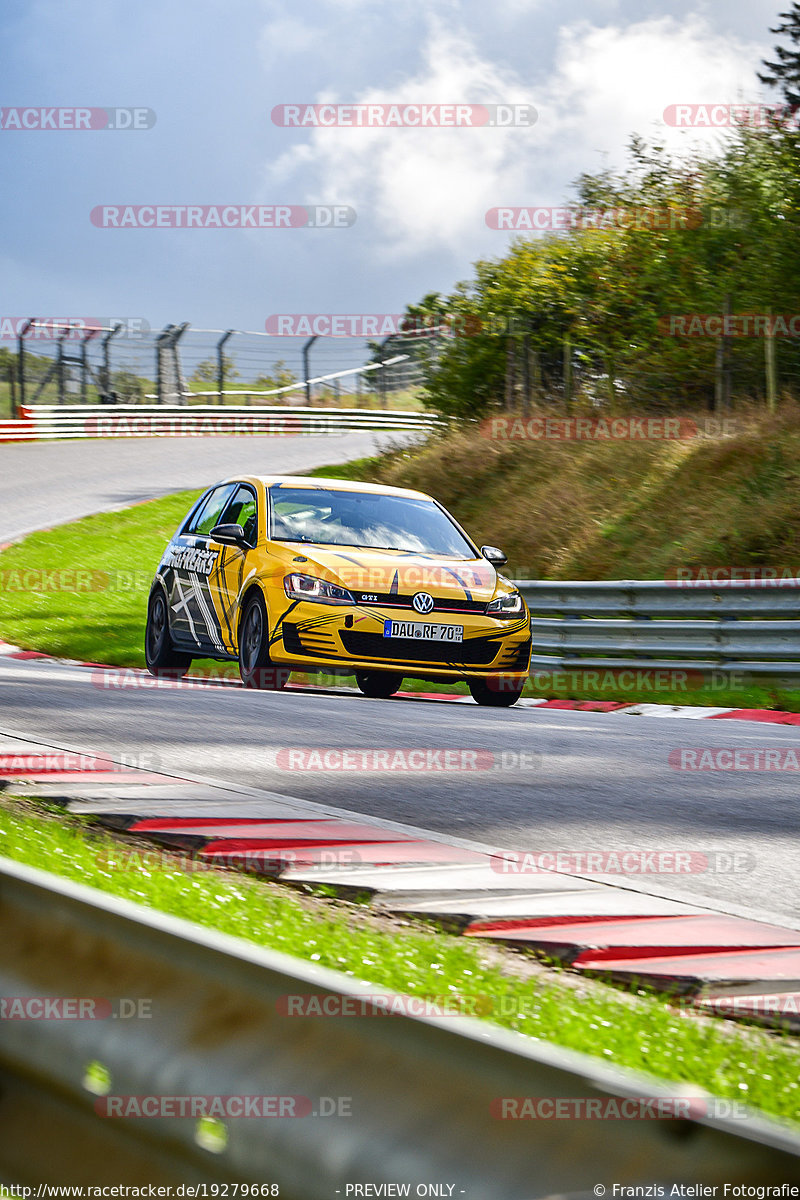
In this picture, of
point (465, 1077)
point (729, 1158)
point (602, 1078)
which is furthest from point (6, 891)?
point (729, 1158)

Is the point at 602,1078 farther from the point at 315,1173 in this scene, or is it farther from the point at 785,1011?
the point at 785,1011

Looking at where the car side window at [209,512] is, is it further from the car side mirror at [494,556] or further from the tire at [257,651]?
the car side mirror at [494,556]

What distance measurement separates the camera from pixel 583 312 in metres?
25.7

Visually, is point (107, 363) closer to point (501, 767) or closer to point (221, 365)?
point (221, 365)

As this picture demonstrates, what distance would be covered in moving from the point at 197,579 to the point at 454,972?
8.31 metres

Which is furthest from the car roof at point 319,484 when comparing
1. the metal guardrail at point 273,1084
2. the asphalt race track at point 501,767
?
the metal guardrail at point 273,1084

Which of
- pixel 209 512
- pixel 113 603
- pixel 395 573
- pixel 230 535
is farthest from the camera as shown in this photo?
pixel 113 603

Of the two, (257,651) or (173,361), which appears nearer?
(257,651)

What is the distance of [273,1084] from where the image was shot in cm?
212

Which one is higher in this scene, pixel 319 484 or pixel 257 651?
pixel 319 484

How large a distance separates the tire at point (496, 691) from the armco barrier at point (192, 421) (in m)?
28.0

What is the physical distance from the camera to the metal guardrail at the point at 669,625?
11.6 metres

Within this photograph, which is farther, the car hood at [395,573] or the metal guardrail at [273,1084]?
the car hood at [395,573]

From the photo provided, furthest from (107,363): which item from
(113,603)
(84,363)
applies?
(113,603)
